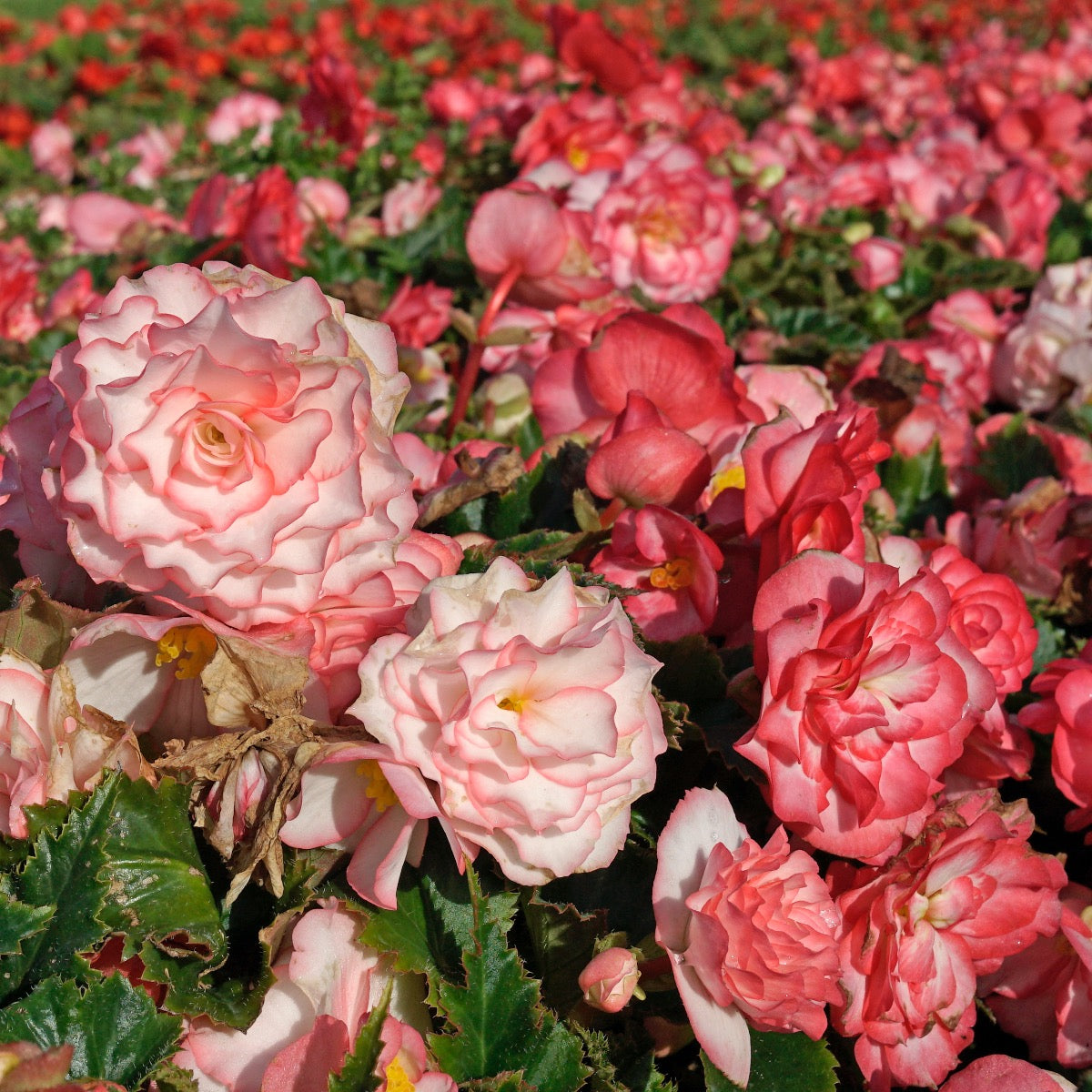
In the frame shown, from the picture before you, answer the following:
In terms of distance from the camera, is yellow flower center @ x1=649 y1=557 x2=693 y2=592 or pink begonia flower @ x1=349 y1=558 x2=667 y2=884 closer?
pink begonia flower @ x1=349 y1=558 x2=667 y2=884

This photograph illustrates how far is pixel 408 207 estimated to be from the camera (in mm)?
1818

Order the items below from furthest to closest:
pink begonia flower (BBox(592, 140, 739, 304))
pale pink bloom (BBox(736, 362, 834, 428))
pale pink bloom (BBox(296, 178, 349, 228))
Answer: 1. pale pink bloom (BBox(296, 178, 349, 228))
2. pink begonia flower (BBox(592, 140, 739, 304))
3. pale pink bloom (BBox(736, 362, 834, 428))

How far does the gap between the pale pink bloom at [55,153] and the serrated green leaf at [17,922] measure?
307 cm

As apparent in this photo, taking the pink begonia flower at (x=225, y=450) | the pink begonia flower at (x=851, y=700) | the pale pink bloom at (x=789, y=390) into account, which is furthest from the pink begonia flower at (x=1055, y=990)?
the pink begonia flower at (x=225, y=450)

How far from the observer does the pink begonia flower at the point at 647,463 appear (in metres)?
0.92

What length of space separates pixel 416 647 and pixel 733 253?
142 cm

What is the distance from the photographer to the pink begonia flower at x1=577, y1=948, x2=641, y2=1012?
0.71 metres

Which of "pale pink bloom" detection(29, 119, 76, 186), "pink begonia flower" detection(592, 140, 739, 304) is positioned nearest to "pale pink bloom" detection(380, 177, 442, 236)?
"pink begonia flower" detection(592, 140, 739, 304)

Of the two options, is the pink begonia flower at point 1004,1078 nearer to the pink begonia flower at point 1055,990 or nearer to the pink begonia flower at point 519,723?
the pink begonia flower at point 1055,990

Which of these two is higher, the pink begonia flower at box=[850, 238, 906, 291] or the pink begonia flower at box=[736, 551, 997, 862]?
the pink begonia flower at box=[736, 551, 997, 862]

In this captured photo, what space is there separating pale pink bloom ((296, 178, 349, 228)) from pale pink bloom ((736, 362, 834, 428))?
93 cm

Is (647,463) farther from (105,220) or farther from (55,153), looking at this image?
(55,153)

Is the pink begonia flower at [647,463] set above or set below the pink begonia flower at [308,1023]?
above

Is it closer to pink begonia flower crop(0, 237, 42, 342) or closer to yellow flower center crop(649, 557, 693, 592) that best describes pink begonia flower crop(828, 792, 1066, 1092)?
yellow flower center crop(649, 557, 693, 592)
